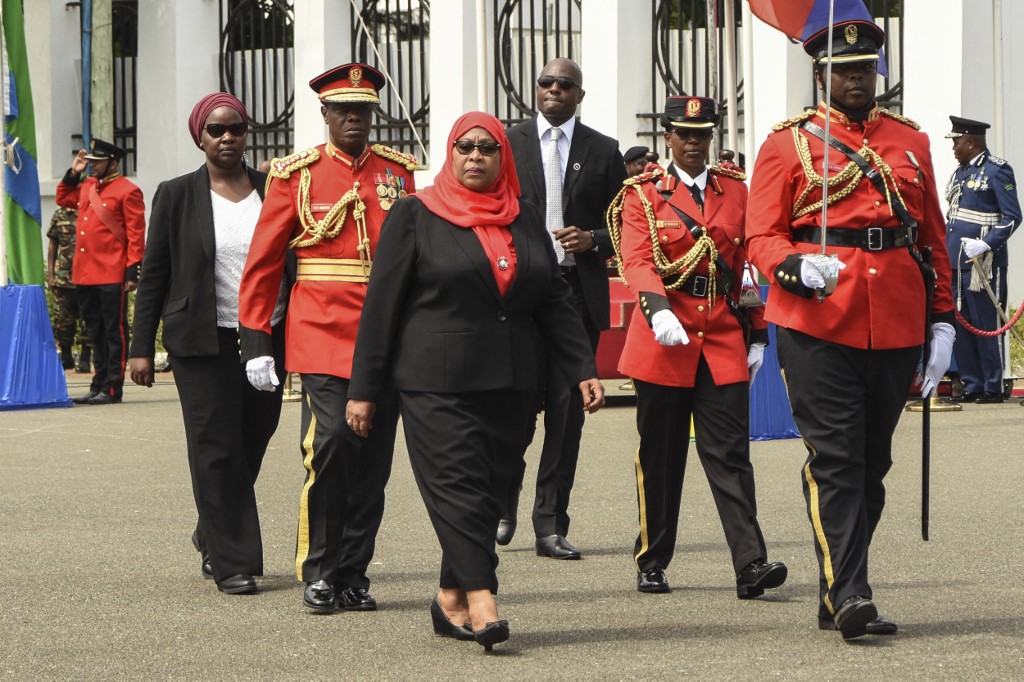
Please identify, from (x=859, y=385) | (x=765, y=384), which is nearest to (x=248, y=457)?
(x=859, y=385)

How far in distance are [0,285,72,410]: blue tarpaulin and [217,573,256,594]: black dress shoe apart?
8425 millimetres

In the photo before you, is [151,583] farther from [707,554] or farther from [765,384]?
[765,384]

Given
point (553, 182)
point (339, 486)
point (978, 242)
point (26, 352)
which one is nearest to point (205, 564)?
point (339, 486)

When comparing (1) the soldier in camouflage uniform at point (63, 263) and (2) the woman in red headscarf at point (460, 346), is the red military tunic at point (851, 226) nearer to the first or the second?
(2) the woman in red headscarf at point (460, 346)

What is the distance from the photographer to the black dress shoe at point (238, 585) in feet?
24.2

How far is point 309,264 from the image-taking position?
7.17m

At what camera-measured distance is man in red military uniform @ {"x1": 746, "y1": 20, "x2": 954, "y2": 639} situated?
21.0ft

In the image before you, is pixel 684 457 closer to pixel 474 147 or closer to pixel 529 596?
pixel 529 596

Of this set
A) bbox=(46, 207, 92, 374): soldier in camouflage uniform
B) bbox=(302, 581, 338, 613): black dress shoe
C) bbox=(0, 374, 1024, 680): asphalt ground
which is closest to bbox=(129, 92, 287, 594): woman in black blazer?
bbox=(0, 374, 1024, 680): asphalt ground

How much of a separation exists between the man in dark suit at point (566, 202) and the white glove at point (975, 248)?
6577 mm

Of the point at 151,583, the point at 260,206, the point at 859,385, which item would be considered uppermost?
the point at 260,206

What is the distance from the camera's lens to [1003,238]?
1477cm

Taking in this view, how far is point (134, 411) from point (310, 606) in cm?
880

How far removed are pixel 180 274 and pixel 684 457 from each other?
2069 millimetres
